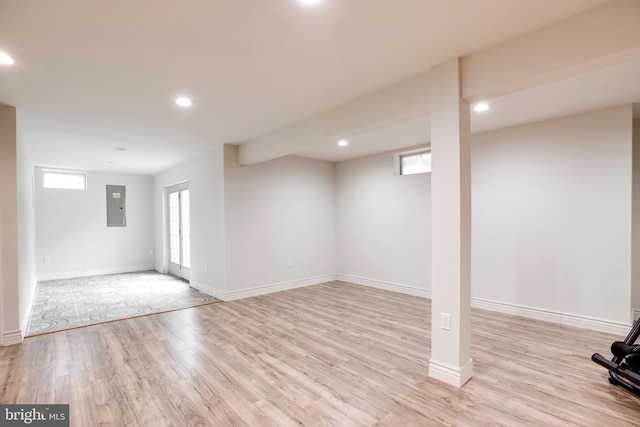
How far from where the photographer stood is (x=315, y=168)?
6309mm

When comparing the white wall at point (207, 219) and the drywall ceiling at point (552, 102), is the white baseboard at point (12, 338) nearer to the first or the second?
the white wall at point (207, 219)

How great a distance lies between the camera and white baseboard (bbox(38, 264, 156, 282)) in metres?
6.80

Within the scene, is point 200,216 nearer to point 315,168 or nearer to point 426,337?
point 315,168

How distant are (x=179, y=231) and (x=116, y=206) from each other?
6.77 ft

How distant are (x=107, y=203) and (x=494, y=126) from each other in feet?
27.4

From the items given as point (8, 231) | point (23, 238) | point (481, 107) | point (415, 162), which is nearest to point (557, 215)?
point (481, 107)

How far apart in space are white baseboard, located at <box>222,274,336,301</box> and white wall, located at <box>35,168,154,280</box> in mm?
4446

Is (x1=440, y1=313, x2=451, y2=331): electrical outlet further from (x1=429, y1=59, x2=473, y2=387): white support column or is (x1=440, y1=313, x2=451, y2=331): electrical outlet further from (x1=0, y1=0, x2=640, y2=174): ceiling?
(x1=0, y1=0, x2=640, y2=174): ceiling

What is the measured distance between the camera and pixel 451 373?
2.40 meters

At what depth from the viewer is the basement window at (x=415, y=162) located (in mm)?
5199

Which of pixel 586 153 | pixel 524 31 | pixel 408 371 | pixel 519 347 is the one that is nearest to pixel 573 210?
pixel 586 153

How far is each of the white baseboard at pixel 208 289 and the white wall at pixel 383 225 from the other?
8.40 ft

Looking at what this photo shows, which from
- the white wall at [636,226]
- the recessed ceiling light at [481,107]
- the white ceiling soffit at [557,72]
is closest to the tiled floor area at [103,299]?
the white ceiling soffit at [557,72]

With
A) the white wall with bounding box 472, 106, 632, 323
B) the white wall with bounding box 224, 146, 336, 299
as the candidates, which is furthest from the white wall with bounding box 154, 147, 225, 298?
the white wall with bounding box 472, 106, 632, 323
